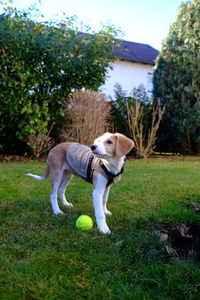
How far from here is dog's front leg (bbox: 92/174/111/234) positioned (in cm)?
342

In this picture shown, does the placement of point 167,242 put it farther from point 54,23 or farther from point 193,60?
point 193,60

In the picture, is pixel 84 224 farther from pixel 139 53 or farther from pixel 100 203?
pixel 139 53

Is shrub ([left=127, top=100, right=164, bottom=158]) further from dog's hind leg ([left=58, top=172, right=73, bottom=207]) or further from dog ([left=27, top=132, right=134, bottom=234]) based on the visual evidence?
dog ([left=27, top=132, right=134, bottom=234])

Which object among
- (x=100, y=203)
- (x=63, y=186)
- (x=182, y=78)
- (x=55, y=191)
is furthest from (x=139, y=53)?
(x=100, y=203)

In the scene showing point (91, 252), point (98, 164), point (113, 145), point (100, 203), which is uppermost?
point (113, 145)

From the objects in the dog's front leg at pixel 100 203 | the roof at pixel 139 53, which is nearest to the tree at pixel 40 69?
the dog's front leg at pixel 100 203

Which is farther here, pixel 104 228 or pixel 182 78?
pixel 182 78

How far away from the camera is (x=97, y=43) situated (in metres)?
10.2

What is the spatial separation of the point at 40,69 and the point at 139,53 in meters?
18.7

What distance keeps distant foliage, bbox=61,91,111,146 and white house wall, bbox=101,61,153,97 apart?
14045 millimetres

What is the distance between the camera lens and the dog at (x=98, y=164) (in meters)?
3.61

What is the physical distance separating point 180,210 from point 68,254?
6.45ft

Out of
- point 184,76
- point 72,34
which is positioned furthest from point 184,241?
point 184,76

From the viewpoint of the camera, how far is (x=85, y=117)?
9.73 m
